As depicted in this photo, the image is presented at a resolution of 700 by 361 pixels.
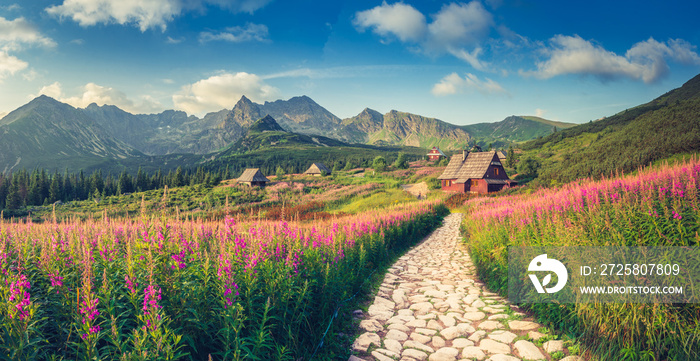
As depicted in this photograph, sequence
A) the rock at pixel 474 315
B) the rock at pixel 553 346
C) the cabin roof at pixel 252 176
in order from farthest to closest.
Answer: the cabin roof at pixel 252 176 < the rock at pixel 474 315 < the rock at pixel 553 346

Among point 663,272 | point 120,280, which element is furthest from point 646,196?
point 120,280

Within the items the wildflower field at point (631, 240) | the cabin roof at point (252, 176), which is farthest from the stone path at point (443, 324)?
the cabin roof at point (252, 176)

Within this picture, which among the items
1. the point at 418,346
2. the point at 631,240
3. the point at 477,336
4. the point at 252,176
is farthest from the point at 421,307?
the point at 252,176

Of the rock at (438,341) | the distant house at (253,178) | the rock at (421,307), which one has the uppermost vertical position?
the distant house at (253,178)

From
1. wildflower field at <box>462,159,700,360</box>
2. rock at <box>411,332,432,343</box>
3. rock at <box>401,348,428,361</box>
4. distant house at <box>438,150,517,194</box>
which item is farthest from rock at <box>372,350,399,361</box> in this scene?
distant house at <box>438,150,517,194</box>

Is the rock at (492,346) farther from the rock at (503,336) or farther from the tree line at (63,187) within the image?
the tree line at (63,187)

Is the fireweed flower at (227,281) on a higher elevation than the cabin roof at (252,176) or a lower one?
lower

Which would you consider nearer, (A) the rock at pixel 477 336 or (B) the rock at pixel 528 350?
(B) the rock at pixel 528 350

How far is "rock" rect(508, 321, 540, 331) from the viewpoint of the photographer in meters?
5.40

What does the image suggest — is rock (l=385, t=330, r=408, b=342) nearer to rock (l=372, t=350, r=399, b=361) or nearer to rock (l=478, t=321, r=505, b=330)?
rock (l=372, t=350, r=399, b=361)

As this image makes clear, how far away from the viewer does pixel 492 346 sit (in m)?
4.89

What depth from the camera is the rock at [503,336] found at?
5.05 m

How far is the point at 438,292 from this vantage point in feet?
25.3

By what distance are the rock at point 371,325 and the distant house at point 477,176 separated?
34944 mm
